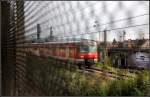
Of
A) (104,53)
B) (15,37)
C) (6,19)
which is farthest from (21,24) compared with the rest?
(104,53)

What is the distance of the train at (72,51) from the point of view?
171 cm

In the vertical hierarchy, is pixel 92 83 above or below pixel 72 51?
below

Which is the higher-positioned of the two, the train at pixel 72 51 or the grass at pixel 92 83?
the train at pixel 72 51

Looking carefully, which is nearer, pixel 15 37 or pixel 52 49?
pixel 52 49

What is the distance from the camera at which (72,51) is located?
6.17 feet

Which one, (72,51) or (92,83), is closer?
(92,83)

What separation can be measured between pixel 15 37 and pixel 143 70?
2576mm

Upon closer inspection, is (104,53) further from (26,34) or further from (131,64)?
(26,34)

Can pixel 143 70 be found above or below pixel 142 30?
below

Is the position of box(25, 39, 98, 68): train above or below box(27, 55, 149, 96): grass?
above

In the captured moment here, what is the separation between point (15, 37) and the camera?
12.5 ft

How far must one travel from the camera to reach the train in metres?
1.71

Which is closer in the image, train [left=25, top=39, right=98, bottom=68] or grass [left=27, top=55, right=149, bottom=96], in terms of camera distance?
grass [left=27, top=55, right=149, bottom=96]

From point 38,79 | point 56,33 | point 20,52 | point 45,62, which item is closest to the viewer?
point 56,33
